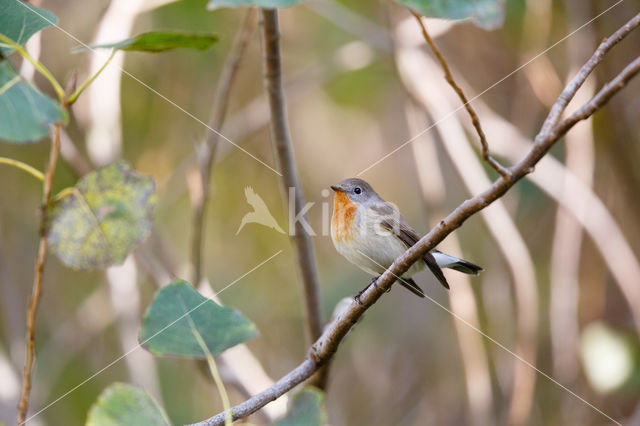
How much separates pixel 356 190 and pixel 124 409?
2.07 metres

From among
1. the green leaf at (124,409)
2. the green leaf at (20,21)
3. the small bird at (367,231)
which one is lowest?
the small bird at (367,231)

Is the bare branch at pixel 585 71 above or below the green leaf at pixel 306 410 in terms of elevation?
above

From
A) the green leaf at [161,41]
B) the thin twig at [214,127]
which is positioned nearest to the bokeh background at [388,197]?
the thin twig at [214,127]

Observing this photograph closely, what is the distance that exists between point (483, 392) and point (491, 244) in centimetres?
110

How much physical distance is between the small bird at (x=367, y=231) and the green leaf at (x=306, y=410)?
1.65 m

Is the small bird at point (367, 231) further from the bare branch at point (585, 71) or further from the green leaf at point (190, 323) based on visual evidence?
the bare branch at point (585, 71)

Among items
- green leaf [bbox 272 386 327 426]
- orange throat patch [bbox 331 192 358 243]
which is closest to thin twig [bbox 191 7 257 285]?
orange throat patch [bbox 331 192 358 243]

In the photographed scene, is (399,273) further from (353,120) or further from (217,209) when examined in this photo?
(353,120)

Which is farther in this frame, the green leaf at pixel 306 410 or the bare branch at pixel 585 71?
the bare branch at pixel 585 71

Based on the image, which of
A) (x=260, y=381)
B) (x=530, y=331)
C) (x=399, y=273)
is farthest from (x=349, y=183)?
(x=399, y=273)

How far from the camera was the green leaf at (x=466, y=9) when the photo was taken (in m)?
1.13

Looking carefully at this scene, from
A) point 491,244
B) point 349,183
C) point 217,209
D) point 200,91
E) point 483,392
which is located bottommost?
point 483,392

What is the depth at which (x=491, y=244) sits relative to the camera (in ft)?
14.2

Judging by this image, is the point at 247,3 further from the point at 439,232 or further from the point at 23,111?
the point at 439,232
